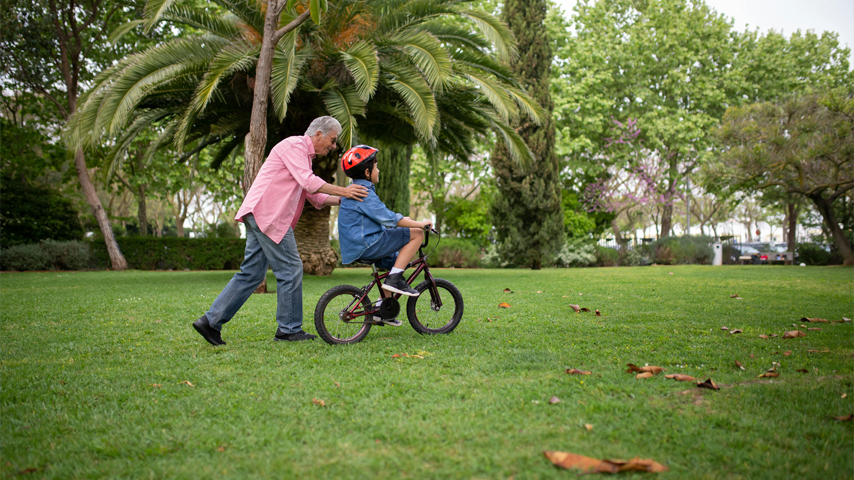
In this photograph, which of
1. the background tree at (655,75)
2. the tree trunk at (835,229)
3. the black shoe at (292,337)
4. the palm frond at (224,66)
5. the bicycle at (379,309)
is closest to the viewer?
the bicycle at (379,309)

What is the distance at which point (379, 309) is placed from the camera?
188 inches

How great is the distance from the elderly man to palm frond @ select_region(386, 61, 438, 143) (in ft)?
18.2

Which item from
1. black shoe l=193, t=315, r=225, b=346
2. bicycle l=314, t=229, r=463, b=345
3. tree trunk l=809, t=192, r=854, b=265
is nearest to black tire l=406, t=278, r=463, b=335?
bicycle l=314, t=229, r=463, b=345

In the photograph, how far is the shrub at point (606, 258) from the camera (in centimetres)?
2152

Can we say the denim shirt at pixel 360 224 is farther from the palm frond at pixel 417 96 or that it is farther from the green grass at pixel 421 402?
the palm frond at pixel 417 96

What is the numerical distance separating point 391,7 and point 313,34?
6.14 ft

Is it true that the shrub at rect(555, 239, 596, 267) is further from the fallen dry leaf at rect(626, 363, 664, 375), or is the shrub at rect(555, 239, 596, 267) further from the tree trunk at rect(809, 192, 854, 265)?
the fallen dry leaf at rect(626, 363, 664, 375)

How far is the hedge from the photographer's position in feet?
60.3

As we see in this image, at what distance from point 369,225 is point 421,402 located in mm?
1905

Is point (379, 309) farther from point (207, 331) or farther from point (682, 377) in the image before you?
point (682, 377)

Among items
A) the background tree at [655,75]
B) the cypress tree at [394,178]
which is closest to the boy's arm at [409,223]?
the cypress tree at [394,178]

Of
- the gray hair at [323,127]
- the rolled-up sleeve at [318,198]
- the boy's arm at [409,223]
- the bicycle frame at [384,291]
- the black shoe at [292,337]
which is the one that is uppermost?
the gray hair at [323,127]

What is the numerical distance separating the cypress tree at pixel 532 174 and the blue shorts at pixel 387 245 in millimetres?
13833

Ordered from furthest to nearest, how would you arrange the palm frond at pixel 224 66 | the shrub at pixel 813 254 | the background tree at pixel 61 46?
1. the shrub at pixel 813 254
2. the background tree at pixel 61 46
3. the palm frond at pixel 224 66
